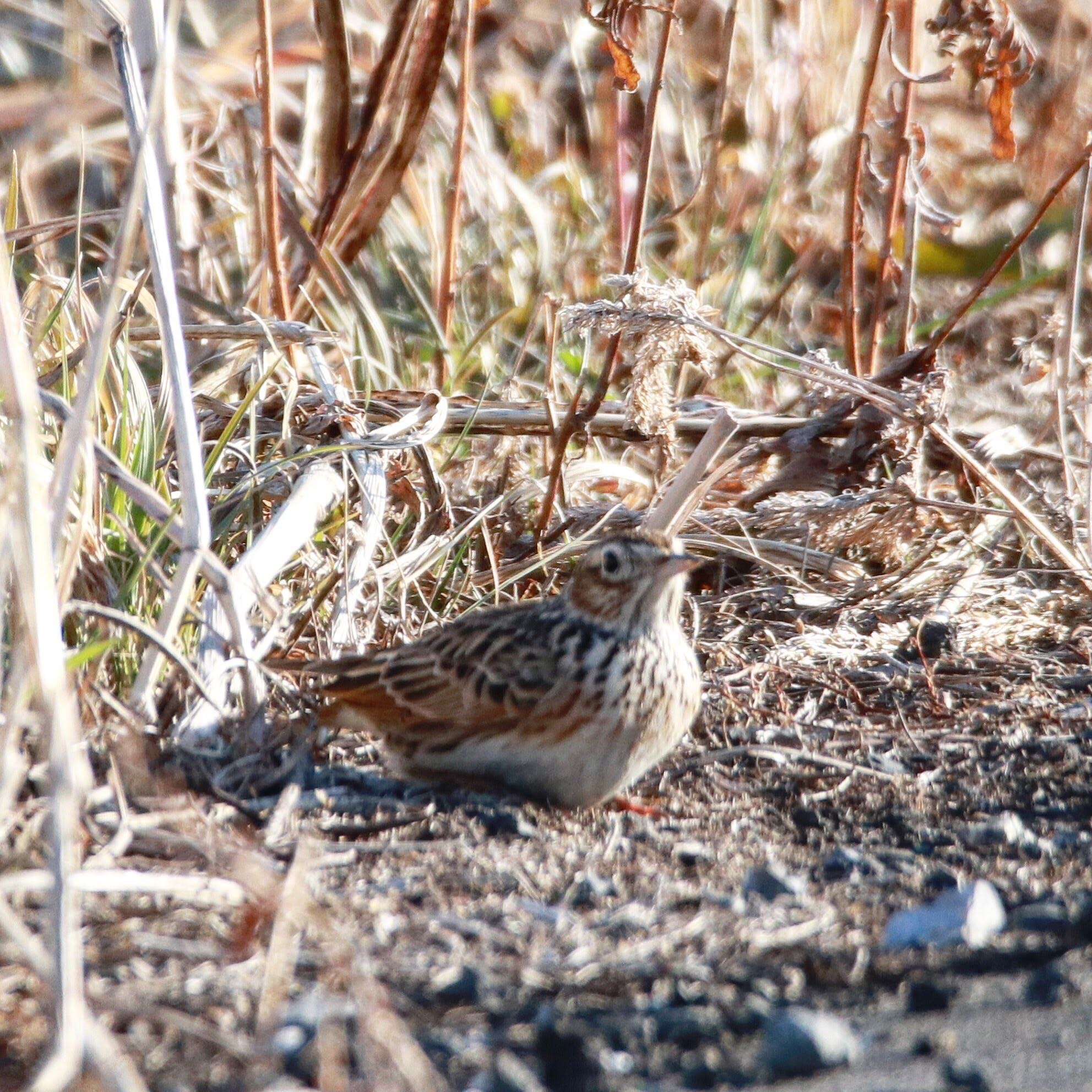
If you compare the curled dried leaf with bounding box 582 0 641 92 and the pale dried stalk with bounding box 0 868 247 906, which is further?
the curled dried leaf with bounding box 582 0 641 92

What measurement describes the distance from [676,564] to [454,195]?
2489 mm

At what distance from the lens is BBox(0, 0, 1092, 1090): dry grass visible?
2.96 meters

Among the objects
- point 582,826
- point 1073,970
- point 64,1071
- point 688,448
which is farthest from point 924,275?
point 64,1071

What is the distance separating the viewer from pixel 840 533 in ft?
18.4

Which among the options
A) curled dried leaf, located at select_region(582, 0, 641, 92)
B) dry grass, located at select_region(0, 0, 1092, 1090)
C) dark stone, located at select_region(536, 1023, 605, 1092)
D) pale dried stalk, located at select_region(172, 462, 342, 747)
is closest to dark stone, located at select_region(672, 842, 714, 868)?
dry grass, located at select_region(0, 0, 1092, 1090)

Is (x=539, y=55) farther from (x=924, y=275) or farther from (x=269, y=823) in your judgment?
(x=269, y=823)

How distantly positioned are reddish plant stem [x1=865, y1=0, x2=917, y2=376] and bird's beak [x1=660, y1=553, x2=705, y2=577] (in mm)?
1856

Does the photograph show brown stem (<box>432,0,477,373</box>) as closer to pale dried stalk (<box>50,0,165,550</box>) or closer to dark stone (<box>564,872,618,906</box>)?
pale dried stalk (<box>50,0,165,550</box>)

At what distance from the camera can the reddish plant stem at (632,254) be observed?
17.1ft

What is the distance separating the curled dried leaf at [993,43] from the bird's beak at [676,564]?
218cm

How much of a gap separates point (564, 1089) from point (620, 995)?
0.31 metres

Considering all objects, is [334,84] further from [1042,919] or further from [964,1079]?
[964,1079]

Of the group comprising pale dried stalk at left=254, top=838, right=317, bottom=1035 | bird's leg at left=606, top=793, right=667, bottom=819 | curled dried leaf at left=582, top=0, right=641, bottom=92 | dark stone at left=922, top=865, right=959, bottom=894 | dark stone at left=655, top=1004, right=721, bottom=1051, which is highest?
curled dried leaf at left=582, top=0, right=641, bottom=92

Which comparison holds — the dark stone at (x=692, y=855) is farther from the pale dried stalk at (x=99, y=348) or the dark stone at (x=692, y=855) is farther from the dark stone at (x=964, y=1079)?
the pale dried stalk at (x=99, y=348)
